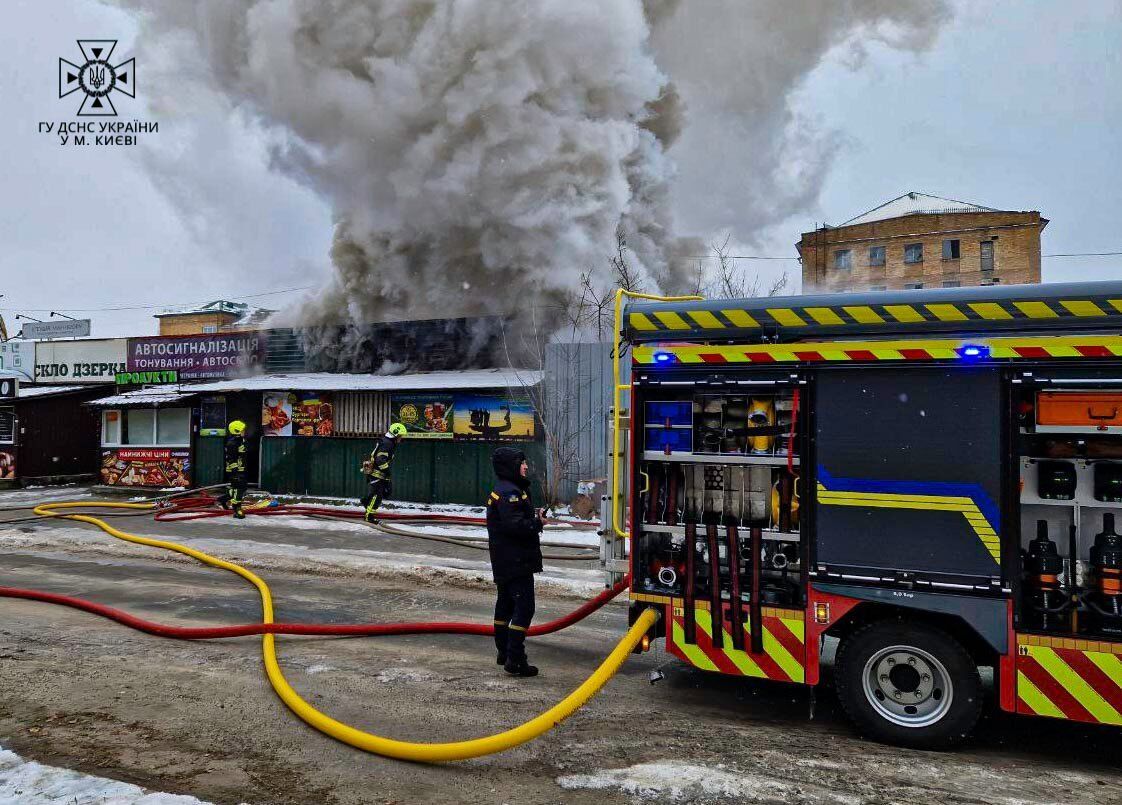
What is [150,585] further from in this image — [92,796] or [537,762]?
[537,762]

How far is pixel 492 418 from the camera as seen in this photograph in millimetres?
16188

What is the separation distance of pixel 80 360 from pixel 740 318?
2516 cm

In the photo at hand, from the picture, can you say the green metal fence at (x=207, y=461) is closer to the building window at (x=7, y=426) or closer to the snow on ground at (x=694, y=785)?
the building window at (x=7, y=426)

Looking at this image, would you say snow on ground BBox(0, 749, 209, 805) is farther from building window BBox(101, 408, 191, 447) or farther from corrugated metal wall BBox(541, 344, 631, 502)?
building window BBox(101, 408, 191, 447)

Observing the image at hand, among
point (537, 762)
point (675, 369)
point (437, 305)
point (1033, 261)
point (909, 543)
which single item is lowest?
point (537, 762)

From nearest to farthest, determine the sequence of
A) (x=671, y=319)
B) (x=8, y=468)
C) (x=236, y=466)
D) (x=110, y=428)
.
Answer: (x=671, y=319) < (x=236, y=466) < (x=110, y=428) < (x=8, y=468)

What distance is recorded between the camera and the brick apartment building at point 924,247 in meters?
42.6

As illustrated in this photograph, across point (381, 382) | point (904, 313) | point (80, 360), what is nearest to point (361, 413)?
point (381, 382)

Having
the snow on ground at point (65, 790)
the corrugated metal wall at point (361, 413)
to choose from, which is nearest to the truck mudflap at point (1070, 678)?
the snow on ground at point (65, 790)

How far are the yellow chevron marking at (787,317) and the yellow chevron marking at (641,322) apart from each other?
722mm

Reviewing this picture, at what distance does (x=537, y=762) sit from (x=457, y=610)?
3.44m

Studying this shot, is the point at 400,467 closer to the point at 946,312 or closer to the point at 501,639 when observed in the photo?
the point at 501,639

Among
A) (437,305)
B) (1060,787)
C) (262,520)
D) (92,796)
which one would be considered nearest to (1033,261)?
(437,305)

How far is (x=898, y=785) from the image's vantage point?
3.74m
